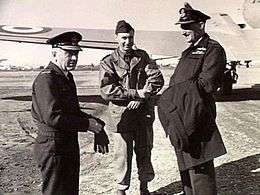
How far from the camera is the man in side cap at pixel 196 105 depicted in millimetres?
1665

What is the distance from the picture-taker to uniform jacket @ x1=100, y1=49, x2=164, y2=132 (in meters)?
2.18

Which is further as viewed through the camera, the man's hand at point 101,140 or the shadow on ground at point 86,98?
the shadow on ground at point 86,98

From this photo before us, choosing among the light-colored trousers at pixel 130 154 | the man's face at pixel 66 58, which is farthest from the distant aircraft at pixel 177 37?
the man's face at pixel 66 58

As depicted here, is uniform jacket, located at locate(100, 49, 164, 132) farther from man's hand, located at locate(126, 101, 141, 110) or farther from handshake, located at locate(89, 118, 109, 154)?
handshake, located at locate(89, 118, 109, 154)

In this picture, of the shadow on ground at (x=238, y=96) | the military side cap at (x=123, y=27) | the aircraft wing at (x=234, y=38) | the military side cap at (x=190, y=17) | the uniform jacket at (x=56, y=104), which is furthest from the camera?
the shadow on ground at (x=238, y=96)

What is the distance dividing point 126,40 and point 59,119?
73cm

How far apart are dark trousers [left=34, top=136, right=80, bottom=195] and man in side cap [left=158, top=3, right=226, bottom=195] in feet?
1.43

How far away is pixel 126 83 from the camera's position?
224 centimetres

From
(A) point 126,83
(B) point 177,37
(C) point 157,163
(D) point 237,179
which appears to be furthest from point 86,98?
(A) point 126,83

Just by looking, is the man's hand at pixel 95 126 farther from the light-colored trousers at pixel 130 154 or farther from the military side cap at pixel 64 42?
the light-colored trousers at pixel 130 154

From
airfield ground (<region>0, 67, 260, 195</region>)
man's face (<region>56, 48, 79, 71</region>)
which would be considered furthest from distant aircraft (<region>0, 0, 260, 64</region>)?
man's face (<region>56, 48, 79, 71</region>)

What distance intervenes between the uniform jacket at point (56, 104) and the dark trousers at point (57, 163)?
0.06m

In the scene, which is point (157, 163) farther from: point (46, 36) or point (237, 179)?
point (46, 36)

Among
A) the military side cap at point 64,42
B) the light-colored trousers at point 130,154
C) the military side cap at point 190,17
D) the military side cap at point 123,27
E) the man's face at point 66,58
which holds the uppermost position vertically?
the military side cap at point 190,17
